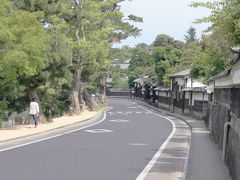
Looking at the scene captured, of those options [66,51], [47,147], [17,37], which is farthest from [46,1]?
[47,147]

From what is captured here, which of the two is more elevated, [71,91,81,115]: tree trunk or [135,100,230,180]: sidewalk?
[71,91,81,115]: tree trunk

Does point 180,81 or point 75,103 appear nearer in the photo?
point 75,103

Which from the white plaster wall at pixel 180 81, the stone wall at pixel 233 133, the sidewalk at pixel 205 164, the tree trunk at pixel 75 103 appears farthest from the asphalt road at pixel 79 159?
the white plaster wall at pixel 180 81

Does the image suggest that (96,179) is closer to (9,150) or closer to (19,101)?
(9,150)

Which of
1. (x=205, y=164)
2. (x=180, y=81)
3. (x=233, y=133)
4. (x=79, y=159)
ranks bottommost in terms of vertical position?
(x=79, y=159)

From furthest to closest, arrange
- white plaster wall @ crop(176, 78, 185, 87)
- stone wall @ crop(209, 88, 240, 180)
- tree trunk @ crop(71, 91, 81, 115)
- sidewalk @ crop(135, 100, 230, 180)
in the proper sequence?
white plaster wall @ crop(176, 78, 185, 87) → tree trunk @ crop(71, 91, 81, 115) → sidewalk @ crop(135, 100, 230, 180) → stone wall @ crop(209, 88, 240, 180)

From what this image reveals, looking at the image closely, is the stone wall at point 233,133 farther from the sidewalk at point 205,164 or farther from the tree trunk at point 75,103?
the tree trunk at point 75,103

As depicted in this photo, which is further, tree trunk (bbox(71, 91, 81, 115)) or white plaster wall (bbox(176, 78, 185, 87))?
white plaster wall (bbox(176, 78, 185, 87))

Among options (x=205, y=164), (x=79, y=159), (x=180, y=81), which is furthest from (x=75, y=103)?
(x=205, y=164)

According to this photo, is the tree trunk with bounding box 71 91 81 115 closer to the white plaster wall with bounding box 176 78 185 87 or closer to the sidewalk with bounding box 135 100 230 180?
the white plaster wall with bounding box 176 78 185 87

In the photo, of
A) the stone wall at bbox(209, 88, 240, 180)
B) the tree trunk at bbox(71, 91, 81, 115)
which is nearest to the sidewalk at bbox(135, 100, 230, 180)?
the stone wall at bbox(209, 88, 240, 180)

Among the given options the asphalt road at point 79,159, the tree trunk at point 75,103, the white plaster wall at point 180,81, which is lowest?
the asphalt road at point 79,159

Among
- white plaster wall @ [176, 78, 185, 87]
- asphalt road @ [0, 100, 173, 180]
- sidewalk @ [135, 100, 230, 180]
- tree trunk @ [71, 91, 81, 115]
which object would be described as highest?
white plaster wall @ [176, 78, 185, 87]

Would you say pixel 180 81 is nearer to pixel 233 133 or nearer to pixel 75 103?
pixel 75 103
